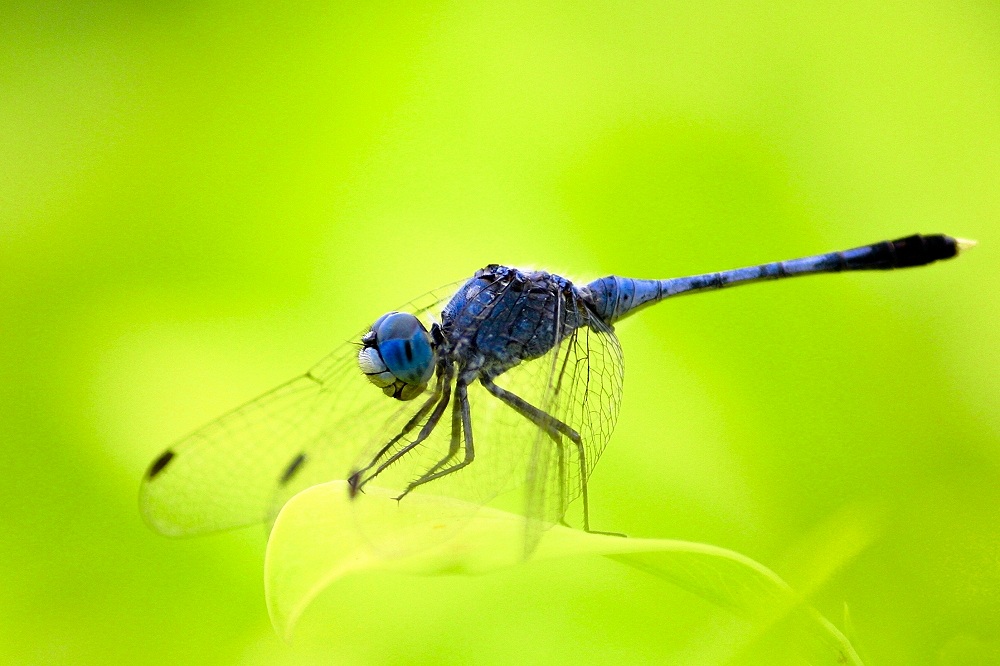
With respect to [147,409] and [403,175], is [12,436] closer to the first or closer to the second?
[147,409]

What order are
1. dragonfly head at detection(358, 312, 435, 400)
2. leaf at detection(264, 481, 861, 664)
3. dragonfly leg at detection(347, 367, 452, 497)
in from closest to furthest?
leaf at detection(264, 481, 861, 664) → dragonfly leg at detection(347, 367, 452, 497) → dragonfly head at detection(358, 312, 435, 400)

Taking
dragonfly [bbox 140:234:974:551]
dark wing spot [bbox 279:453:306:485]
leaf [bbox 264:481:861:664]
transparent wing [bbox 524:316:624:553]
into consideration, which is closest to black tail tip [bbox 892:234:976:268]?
dragonfly [bbox 140:234:974:551]

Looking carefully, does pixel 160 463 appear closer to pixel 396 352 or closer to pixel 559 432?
pixel 396 352

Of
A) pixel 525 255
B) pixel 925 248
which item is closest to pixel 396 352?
pixel 525 255

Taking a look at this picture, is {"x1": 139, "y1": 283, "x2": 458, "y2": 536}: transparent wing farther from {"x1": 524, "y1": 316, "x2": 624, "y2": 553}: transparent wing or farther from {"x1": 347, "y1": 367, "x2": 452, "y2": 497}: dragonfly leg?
{"x1": 524, "y1": 316, "x2": 624, "y2": 553}: transparent wing

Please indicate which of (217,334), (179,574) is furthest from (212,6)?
(179,574)

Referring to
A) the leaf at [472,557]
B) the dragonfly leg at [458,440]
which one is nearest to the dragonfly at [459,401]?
the dragonfly leg at [458,440]
